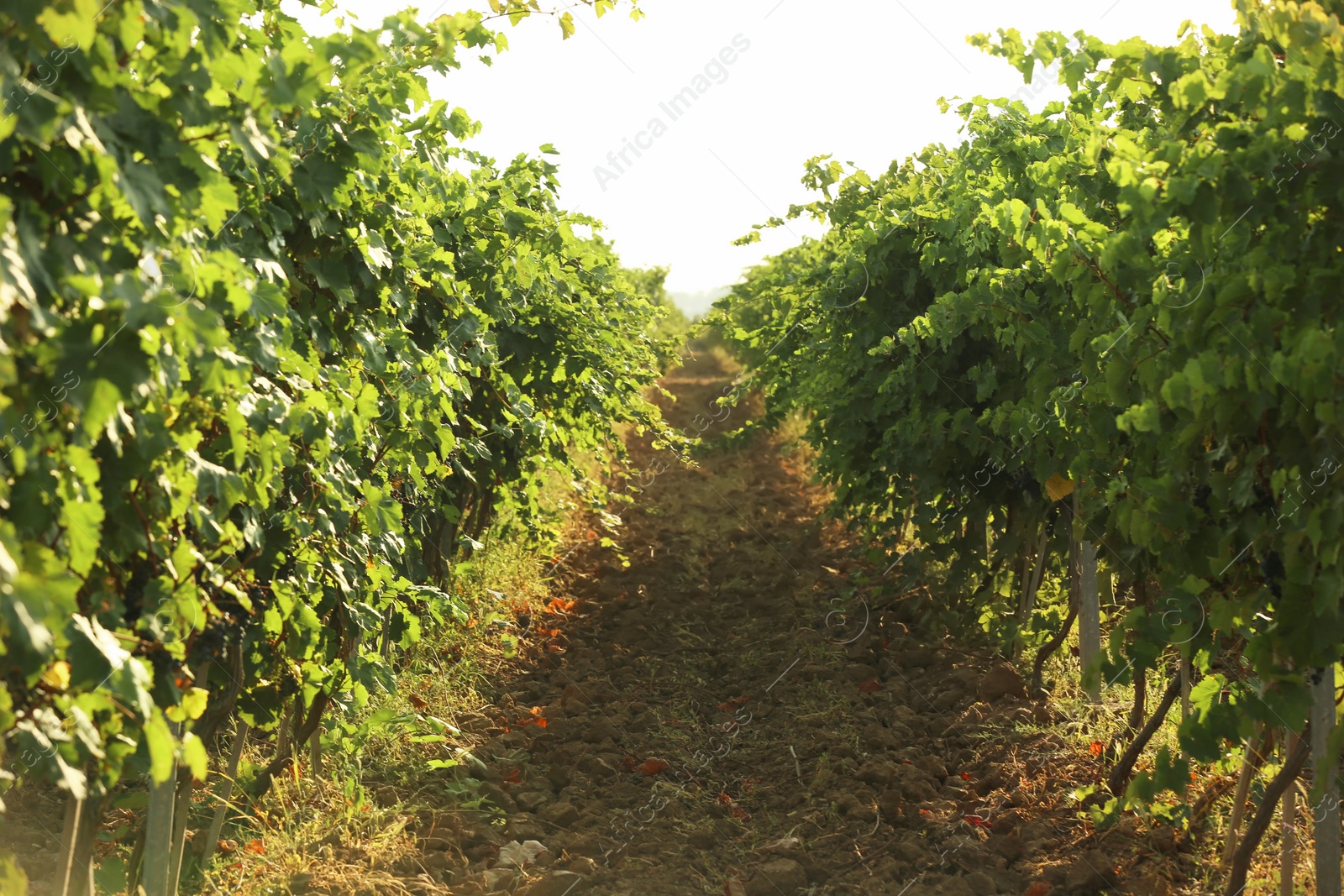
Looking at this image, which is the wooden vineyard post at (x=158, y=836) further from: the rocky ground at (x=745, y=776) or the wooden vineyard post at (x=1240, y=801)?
the wooden vineyard post at (x=1240, y=801)

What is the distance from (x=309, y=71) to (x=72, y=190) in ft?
1.85

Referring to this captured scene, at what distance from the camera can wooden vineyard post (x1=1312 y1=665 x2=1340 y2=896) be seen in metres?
2.78

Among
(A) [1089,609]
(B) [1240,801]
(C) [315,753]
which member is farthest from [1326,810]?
(C) [315,753]

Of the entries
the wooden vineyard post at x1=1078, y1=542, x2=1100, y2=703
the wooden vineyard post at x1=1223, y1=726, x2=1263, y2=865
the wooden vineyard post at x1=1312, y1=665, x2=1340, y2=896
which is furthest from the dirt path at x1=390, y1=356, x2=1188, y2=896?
the wooden vineyard post at x1=1312, y1=665, x2=1340, y2=896

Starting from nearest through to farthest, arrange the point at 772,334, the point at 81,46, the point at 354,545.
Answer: the point at 81,46
the point at 354,545
the point at 772,334

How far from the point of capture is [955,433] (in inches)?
212

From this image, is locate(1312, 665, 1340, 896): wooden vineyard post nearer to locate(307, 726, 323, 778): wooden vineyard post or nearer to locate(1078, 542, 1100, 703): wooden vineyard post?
locate(1078, 542, 1100, 703): wooden vineyard post

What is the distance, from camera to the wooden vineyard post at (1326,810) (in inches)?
110

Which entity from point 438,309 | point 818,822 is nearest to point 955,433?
point 818,822

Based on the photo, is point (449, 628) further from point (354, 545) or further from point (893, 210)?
point (893, 210)

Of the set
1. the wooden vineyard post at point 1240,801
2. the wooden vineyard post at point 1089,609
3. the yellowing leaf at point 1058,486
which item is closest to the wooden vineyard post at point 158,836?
the wooden vineyard post at point 1240,801

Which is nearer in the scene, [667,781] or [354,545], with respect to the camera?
[354,545]

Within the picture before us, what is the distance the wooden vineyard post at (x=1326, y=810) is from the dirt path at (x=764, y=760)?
652 millimetres

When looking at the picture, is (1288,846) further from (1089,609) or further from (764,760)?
(764,760)
